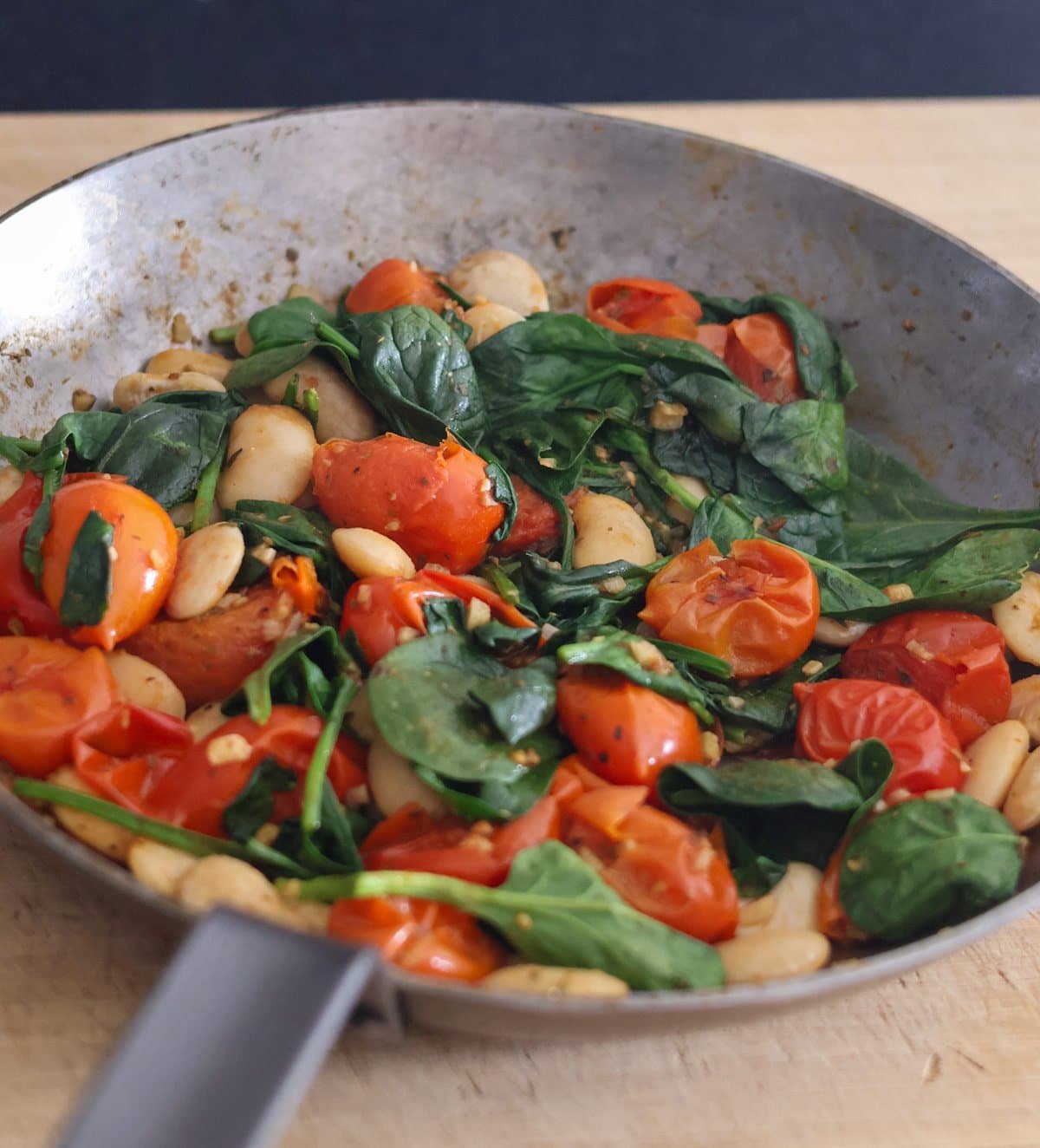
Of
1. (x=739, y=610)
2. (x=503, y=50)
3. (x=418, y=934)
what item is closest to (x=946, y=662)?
(x=739, y=610)

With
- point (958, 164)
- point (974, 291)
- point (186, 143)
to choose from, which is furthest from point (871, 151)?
point (186, 143)

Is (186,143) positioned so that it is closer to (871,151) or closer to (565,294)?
(565,294)

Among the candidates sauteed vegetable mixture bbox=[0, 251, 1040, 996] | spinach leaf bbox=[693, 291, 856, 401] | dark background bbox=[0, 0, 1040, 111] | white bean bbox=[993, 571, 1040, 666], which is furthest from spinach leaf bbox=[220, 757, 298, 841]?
dark background bbox=[0, 0, 1040, 111]

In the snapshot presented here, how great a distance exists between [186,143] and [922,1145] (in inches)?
47.9

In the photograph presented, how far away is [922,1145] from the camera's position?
2.97 feet

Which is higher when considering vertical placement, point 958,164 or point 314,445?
point 958,164

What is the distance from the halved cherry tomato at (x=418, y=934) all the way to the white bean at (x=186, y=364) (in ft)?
2.24

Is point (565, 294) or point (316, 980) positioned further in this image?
point (565, 294)

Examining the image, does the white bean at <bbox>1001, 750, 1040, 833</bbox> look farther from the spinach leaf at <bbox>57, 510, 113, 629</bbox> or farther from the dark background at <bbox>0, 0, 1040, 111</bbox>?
the dark background at <bbox>0, 0, 1040, 111</bbox>

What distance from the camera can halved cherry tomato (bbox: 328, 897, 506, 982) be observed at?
83cm

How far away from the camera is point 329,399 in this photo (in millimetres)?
1272

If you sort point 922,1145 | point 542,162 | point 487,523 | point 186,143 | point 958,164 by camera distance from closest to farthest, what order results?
point 922,1145 → point 487,523 → point 186,143 → point 542,162 → point 958,164

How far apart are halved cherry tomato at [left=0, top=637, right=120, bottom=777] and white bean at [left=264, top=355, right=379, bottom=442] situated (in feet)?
1.27

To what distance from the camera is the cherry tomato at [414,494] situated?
3.67 feet
